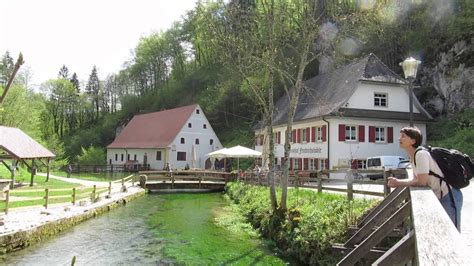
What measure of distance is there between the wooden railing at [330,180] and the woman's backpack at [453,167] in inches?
235

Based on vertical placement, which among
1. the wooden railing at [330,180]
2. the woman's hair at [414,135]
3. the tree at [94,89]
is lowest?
the wooden railing at [330,180]

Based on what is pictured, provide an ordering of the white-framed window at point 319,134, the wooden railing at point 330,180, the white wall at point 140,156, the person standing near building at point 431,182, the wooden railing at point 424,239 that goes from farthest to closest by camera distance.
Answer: the white wall at point 140,156, the white-framed window at point 319,134, the wooden railing at point 330,180, the person standing near building at point 431,182, the wooden railing at point 424,239

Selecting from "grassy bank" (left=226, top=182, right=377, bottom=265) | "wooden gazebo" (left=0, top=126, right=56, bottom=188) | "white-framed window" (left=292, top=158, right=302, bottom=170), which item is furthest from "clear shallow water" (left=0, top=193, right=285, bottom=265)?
"white-framed window" (left=292, top=158, right=302, bottom=170)

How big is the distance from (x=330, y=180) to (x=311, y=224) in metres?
4.03

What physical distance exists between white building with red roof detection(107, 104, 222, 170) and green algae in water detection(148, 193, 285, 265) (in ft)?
79.4

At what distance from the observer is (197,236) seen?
1468cm

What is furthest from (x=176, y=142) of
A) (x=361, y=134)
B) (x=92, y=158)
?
(x=361, y=134)

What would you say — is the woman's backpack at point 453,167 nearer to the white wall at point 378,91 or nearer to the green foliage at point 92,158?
the white wall at point 378,91

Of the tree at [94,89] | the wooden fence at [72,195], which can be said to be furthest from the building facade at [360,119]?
the tree at [94,89]

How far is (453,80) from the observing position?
30859mm

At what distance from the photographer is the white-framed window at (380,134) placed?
28.7 m

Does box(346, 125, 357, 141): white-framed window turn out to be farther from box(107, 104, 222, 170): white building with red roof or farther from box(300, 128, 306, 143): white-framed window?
box(107, 104, 222, 170): white building with red roof

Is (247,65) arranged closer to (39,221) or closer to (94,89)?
(39,221)

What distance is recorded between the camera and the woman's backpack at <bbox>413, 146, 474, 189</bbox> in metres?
3.99
